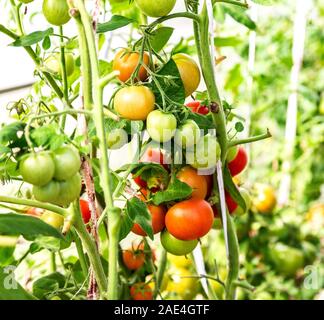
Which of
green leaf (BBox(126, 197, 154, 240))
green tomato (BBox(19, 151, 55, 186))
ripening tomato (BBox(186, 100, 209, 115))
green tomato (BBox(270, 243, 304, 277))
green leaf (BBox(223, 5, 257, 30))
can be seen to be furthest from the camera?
green tomato (BBox(270, 243, 304, 277))

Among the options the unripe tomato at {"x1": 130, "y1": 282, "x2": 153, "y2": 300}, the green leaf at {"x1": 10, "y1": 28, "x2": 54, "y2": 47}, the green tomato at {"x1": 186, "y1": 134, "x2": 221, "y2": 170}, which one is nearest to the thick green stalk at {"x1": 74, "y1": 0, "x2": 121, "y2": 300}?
the green leaf at {"x1": 10, "y1": 28, "x2": 54, "y2": 47}

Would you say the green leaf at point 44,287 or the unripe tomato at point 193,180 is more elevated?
the unripe tomato at point 193,180

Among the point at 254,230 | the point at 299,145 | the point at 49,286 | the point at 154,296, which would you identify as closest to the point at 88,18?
the point at 49,286

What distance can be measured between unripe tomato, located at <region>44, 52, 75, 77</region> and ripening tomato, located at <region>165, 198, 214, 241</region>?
10.9 inches

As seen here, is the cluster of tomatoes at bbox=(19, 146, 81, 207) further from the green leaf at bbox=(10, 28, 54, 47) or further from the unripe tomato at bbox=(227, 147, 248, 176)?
the unripe tomato at bbox=(227, 147, 248, 176)

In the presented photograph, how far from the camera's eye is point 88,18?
0.67 meters

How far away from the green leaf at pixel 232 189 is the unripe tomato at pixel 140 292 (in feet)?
0.81

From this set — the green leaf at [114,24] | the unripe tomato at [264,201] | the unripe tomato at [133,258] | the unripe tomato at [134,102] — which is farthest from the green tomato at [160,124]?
the unripe tomato at [264,201]

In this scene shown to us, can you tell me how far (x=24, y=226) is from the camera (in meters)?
0.63

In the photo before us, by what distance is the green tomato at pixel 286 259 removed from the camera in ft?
6.48

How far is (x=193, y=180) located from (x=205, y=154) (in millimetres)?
53

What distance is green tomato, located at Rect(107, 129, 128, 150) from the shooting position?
852 mm

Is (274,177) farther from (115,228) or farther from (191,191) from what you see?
(115,228)

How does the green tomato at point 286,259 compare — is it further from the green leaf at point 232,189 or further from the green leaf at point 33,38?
the green leaf at point 33,38
